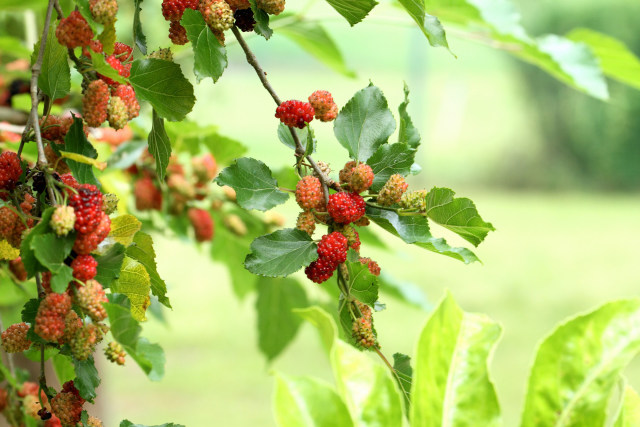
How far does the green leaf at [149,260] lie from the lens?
0.27m

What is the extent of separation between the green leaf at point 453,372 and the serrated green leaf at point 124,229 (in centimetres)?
12

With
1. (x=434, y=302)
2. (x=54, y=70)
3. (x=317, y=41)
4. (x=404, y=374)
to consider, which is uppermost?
(x=317, y=41)

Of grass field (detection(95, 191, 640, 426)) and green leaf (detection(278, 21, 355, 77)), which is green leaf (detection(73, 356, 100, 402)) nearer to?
green leaf (detection(278, 21, 355, 77))

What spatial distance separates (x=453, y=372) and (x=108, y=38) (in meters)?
0.16

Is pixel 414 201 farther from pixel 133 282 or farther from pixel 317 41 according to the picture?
pixel 317 41

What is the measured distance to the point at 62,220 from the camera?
211mm

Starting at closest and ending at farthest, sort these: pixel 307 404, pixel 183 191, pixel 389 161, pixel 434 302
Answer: pixel 307 404, pixel 389 161, pixel 183 191, pixel 434 302

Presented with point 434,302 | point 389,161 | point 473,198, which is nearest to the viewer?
point 389,161

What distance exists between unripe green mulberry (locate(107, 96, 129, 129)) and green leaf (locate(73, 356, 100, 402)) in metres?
0.08

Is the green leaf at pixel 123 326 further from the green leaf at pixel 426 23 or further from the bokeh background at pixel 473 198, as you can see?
the bokeh background at pixel 473 198

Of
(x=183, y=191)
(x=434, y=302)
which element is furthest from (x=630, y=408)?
(x=434, y=302)

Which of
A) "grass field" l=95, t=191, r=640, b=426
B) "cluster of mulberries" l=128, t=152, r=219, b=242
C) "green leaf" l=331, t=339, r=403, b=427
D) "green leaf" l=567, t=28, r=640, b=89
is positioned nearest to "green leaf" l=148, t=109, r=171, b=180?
"green leaf" l=331, t=339, r=403, b=427

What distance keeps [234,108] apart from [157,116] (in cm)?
390

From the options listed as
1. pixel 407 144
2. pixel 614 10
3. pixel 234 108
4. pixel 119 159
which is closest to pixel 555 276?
pixel 614 10
